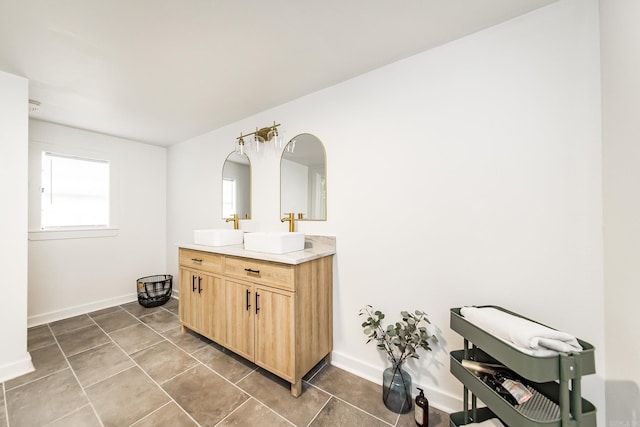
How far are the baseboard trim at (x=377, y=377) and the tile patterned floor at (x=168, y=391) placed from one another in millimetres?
42

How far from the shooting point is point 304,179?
2.13 m

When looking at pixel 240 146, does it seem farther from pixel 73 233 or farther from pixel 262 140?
pixel 73 233

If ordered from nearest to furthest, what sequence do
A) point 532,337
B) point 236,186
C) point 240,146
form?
1. point 532,337
2. point 240,146
3. point 236,186

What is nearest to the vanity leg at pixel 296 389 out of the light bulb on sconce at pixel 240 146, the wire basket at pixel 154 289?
the light bulb on sconce at pixel 240 146

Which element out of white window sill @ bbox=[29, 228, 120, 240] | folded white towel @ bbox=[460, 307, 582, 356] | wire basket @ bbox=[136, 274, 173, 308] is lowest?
wire basket @ bbox=[136, 274, 173, 308]

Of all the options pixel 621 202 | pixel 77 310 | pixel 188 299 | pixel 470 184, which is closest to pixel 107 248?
pixel 77 310

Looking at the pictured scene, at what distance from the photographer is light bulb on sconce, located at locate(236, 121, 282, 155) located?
2.29 meters

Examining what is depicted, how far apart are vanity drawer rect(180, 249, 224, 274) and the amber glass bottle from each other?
166 centimetres

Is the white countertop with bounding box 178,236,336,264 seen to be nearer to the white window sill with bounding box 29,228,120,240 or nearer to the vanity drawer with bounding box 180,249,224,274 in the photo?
the vanity drawer with bounding box 180,249,224,274

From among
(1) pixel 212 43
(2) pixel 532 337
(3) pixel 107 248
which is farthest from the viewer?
(3) pixel 107 248

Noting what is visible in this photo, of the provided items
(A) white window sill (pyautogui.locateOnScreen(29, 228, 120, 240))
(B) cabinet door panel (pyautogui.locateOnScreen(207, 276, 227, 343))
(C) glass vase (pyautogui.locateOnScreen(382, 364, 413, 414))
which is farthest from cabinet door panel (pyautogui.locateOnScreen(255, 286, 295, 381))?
(A) white window sill (pyautogui.locateOnScreen(29, 228, 120, 240))

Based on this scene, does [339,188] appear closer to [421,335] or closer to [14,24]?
[421,335]

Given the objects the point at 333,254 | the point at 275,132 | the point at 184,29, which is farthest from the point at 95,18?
the point at 333,254

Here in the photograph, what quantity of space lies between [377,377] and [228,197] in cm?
234
